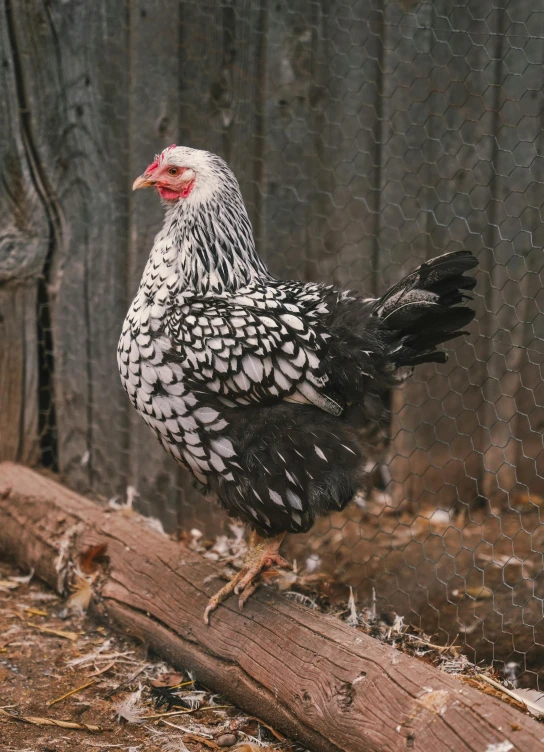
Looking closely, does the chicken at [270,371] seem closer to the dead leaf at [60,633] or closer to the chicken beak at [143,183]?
the chicken beak at [143,183]

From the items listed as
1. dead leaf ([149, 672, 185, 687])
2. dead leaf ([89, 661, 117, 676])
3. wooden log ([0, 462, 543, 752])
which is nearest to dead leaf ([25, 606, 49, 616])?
wooden log ([0, 462, 543, 752])

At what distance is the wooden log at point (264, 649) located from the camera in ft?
5.44

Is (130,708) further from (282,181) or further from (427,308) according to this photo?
(282,181)

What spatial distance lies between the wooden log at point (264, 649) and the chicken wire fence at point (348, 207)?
0.49 meters

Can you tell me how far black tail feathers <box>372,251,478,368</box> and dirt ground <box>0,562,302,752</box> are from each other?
1.05 metres

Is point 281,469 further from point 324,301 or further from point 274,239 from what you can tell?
point 274,239

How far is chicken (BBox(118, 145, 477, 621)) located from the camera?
2.12 m

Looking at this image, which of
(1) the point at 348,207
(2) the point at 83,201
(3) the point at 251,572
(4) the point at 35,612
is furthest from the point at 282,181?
(4) the point at 35,612

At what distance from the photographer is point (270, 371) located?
7.06 feet

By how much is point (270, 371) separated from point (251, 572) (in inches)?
23.5

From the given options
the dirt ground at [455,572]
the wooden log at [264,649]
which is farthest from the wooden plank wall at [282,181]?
the wooden log at [264,649]

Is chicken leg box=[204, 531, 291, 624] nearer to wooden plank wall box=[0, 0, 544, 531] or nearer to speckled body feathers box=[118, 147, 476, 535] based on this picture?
speckled body feathers box=[118, 147, 476, 535]

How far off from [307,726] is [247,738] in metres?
0.20

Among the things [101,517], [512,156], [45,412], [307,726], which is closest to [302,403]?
[307,726]
